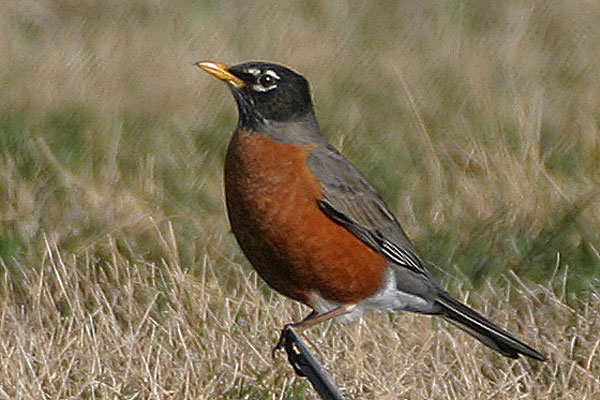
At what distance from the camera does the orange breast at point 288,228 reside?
13.9ft

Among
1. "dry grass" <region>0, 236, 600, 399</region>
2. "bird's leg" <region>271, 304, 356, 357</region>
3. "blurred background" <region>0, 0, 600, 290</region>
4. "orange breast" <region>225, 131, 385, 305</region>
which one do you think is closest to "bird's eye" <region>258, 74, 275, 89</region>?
"orange breast" <region>225, 131, 385, 305</region>

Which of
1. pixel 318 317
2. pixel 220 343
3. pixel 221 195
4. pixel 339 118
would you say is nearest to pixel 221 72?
pixel 318 317

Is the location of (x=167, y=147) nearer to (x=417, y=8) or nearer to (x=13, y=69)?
(x=13, y=69)

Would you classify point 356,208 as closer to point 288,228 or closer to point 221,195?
point 288,228

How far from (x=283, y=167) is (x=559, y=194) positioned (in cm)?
195

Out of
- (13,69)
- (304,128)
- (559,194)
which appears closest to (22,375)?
(304,128)

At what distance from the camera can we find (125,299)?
5.28 m

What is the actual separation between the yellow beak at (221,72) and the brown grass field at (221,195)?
855 millimetres

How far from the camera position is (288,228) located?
4.27 m

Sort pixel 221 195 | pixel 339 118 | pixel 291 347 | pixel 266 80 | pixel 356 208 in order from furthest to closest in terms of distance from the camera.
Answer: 1. pixel 339 118
2. pixel 221 195
3. pixel 356 208
4. pixel 266 80
5. pixel 291 347

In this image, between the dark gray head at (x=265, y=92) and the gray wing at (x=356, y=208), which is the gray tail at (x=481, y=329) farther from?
the dark gray head at (x=265, y=92)

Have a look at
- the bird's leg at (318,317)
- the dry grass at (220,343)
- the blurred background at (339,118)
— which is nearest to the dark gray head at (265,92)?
the bird's leg at (318,317)

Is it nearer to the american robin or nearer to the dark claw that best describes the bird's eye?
the american robin

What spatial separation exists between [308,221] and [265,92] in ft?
1.43
